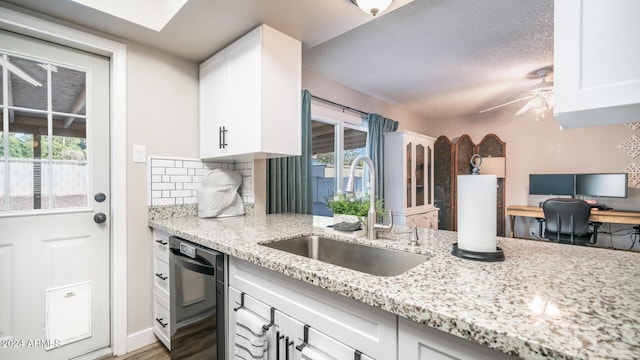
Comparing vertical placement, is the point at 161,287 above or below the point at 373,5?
below

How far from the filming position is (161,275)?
1818 millimetres

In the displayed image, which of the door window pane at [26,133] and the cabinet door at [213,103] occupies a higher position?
the cabinet door at [213,103]

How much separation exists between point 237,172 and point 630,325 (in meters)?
2.18

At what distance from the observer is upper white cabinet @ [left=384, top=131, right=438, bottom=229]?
143 inches

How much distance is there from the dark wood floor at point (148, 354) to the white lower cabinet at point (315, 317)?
105 centimetres

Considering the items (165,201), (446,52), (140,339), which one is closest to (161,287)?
(140,339)

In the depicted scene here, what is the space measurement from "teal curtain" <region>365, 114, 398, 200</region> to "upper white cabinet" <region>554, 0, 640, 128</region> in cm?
291

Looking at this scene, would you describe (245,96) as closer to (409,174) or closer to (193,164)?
(193,164)

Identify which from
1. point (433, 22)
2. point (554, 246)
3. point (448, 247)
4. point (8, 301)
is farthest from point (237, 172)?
point (554, 246)

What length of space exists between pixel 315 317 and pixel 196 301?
0.79 m

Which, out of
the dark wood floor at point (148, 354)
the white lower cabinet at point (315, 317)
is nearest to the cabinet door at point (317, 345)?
the white lower cabinet at point (315, 317)

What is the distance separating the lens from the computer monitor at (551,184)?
3809 mm

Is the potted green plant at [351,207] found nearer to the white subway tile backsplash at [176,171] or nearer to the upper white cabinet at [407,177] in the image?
the white subway tile backsplash at [176,171]

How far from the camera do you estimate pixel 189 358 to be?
1391 millimetres
